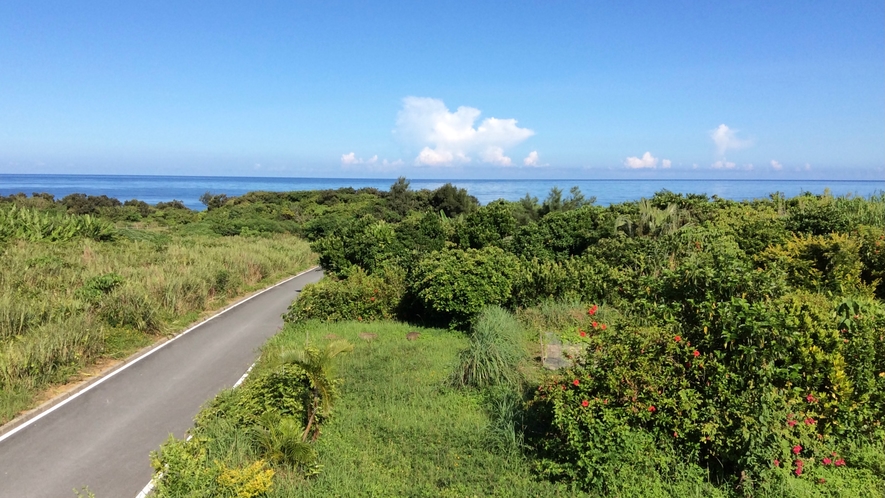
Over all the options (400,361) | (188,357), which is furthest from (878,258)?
(188,357)

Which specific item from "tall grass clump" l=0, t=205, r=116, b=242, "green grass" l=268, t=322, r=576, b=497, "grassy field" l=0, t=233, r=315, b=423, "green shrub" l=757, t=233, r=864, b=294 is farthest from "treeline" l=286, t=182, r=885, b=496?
"tall grass clump" l=0, t=205, r=116, b=242

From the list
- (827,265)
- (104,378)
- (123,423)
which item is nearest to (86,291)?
(104,378)

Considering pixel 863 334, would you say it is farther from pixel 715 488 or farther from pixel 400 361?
pixel 400 361

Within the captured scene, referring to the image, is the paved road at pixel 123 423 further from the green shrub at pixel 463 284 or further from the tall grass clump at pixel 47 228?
the tall grass clump at pixel 47 228

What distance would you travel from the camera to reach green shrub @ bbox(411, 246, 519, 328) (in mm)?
12000

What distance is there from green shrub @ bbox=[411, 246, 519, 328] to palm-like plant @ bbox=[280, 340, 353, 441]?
5.31 metres

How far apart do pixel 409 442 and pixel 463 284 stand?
5803mm

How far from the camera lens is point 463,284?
12000 millimetres

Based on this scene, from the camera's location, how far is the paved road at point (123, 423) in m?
6.59

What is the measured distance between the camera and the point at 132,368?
10.7 m

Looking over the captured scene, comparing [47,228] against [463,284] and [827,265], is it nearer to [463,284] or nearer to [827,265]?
[463,284]

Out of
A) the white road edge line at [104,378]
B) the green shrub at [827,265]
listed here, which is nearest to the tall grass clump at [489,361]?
the green shrub at [827,265]

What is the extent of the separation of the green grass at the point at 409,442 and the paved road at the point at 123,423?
2715 mm

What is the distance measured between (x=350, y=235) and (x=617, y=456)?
1311cm
